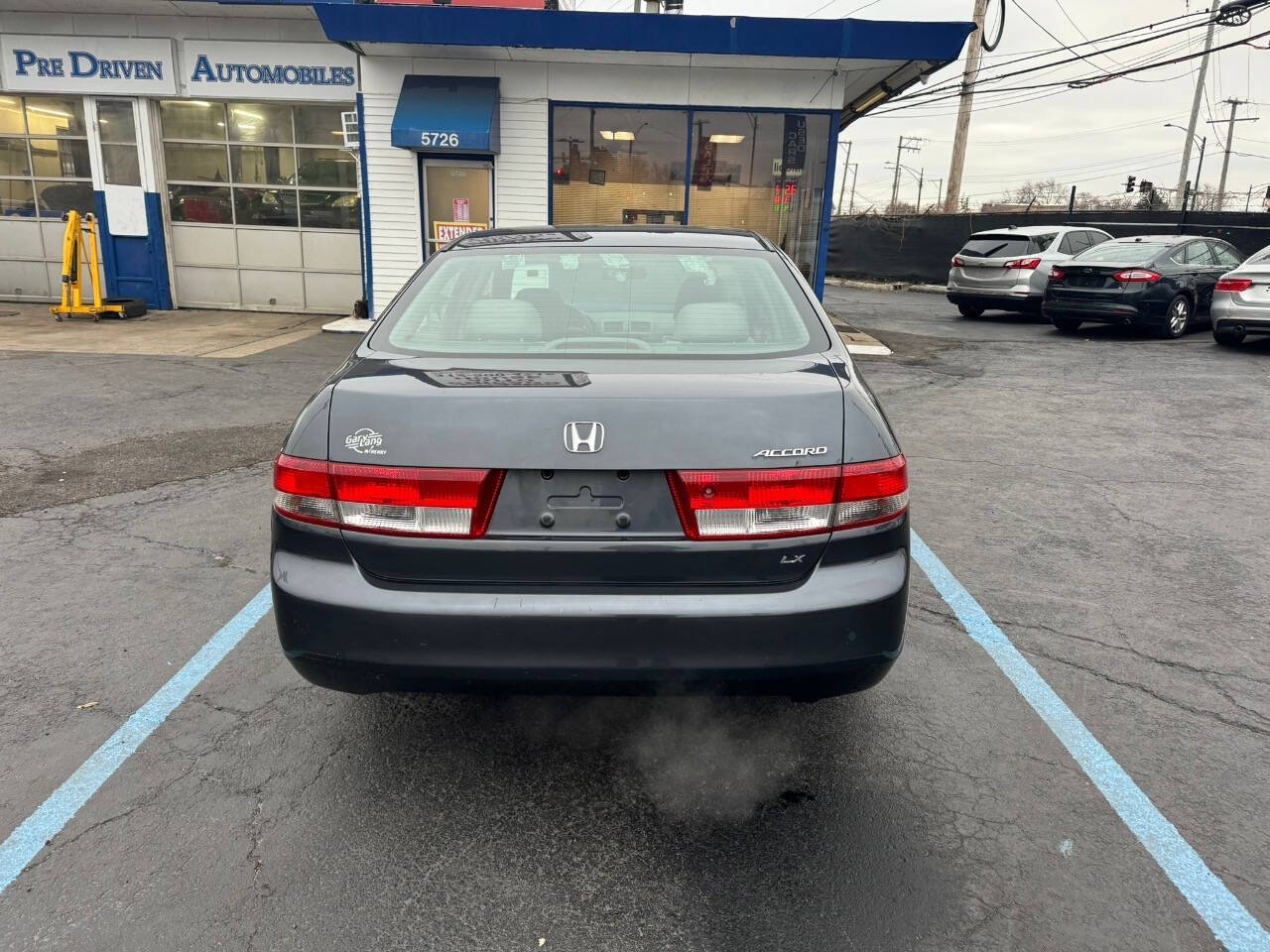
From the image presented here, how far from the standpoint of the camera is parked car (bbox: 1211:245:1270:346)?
1148 centimetres

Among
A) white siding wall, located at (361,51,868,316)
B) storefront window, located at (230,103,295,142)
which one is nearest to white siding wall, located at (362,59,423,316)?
white siding wall, located at (361,51,868,316)

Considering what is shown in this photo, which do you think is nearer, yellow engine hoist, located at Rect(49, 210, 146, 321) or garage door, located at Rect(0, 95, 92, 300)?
yellow engine hoist, located at Rect(49, 210, 146, 321)

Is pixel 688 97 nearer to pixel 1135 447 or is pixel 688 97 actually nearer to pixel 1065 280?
pixel 1065 280

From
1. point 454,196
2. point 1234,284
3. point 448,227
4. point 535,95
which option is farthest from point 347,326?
point 1234,284

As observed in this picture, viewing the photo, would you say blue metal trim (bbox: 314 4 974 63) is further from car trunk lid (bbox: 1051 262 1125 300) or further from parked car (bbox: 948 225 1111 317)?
Result: parked car (bbox: 948 225 1111 317)

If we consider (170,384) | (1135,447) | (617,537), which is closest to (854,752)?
(617,537)

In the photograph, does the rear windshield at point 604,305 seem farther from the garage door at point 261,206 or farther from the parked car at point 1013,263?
the parked car at point 1013,263

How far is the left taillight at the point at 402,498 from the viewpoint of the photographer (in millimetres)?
2266

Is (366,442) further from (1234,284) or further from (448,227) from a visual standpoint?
(1234,284)

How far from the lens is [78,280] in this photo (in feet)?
43.8

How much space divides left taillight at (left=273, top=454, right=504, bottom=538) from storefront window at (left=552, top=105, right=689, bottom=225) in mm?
11275

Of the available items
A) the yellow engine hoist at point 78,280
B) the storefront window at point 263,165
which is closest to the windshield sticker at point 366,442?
the yellow engine hoist at point 78,280

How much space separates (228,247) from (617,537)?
15060mm

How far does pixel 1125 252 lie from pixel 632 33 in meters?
8.38
